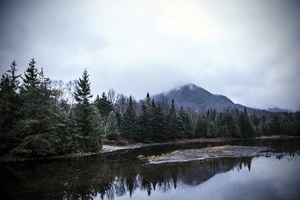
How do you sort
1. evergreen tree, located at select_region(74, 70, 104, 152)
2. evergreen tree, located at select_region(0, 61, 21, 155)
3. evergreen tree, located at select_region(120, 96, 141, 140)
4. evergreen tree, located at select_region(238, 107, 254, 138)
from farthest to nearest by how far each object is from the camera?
evergreen tree, located at select_region(238, 107, 254, 138), evergreen tree, located at select_region(120, 96, 141, 140), evergreen tree, located at select_region(74, 70, 104, 152), evergreen tree, located at select_region(0, 61, 21, 155)

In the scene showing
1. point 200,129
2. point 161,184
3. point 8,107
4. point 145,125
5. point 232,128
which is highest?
point 8,107

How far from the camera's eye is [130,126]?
4556 cm

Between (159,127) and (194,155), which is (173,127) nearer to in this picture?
(159,127)

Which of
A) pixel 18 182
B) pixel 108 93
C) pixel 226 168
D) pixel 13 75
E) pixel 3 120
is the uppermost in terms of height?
pixel 108 93

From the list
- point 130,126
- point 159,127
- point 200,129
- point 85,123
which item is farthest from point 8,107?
point 200,129

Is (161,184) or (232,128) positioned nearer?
(161,184)

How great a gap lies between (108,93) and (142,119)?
30.6 metres

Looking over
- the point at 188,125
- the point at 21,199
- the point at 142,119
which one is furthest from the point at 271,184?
the point at 188,125

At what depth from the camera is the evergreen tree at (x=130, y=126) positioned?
45.3m

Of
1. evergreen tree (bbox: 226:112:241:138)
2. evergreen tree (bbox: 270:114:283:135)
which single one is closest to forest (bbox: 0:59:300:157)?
evergreen tree (bbox: 226:112:241:138)

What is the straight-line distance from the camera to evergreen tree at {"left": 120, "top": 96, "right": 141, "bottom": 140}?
4531cm

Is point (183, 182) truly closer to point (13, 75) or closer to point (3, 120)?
point (3, 120)

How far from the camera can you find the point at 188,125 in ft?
192

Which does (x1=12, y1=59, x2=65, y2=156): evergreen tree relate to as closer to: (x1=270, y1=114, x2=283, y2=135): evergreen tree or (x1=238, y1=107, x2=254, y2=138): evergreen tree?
(x1=238, y1=107, x2=254, y2=138): evergreen tree
